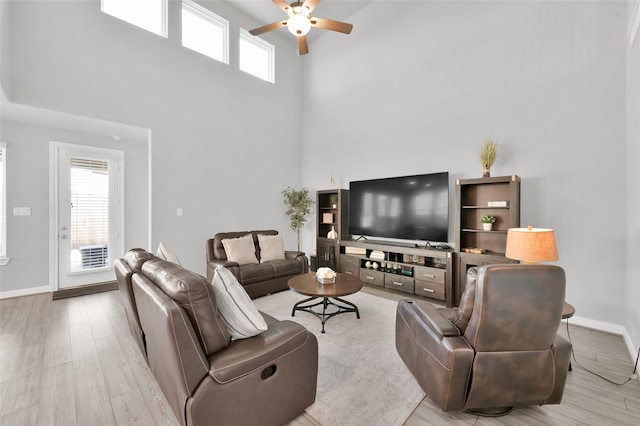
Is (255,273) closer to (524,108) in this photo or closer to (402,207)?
(402,207)

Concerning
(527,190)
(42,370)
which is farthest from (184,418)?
(527,190)

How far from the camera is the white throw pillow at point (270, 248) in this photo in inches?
172

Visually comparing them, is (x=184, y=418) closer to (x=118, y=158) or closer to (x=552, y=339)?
(x=552, y=339)

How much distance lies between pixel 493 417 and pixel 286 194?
16.5 feet

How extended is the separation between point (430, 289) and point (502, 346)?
2399 millimetres

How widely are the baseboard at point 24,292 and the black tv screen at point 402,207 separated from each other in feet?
16.2

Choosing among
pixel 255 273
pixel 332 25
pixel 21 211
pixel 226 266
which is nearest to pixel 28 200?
pixel 21 211

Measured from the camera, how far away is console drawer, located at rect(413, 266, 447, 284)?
3.69 meters

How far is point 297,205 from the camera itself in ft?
19.6

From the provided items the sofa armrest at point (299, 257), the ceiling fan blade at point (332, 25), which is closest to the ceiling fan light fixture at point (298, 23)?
the ceiling fan blade at point (332, 25)

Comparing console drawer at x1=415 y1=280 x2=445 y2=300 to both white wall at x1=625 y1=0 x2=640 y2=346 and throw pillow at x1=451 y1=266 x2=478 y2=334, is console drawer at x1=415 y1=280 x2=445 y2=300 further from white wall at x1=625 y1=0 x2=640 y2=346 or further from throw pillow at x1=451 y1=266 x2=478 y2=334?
throw pillow at x1=451 y1=266 x2=478 y2=334

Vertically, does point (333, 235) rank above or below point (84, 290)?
above

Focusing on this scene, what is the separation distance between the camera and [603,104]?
293cm

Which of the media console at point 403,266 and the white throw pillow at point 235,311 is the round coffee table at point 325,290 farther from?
the white throw pillow at point 235,311
